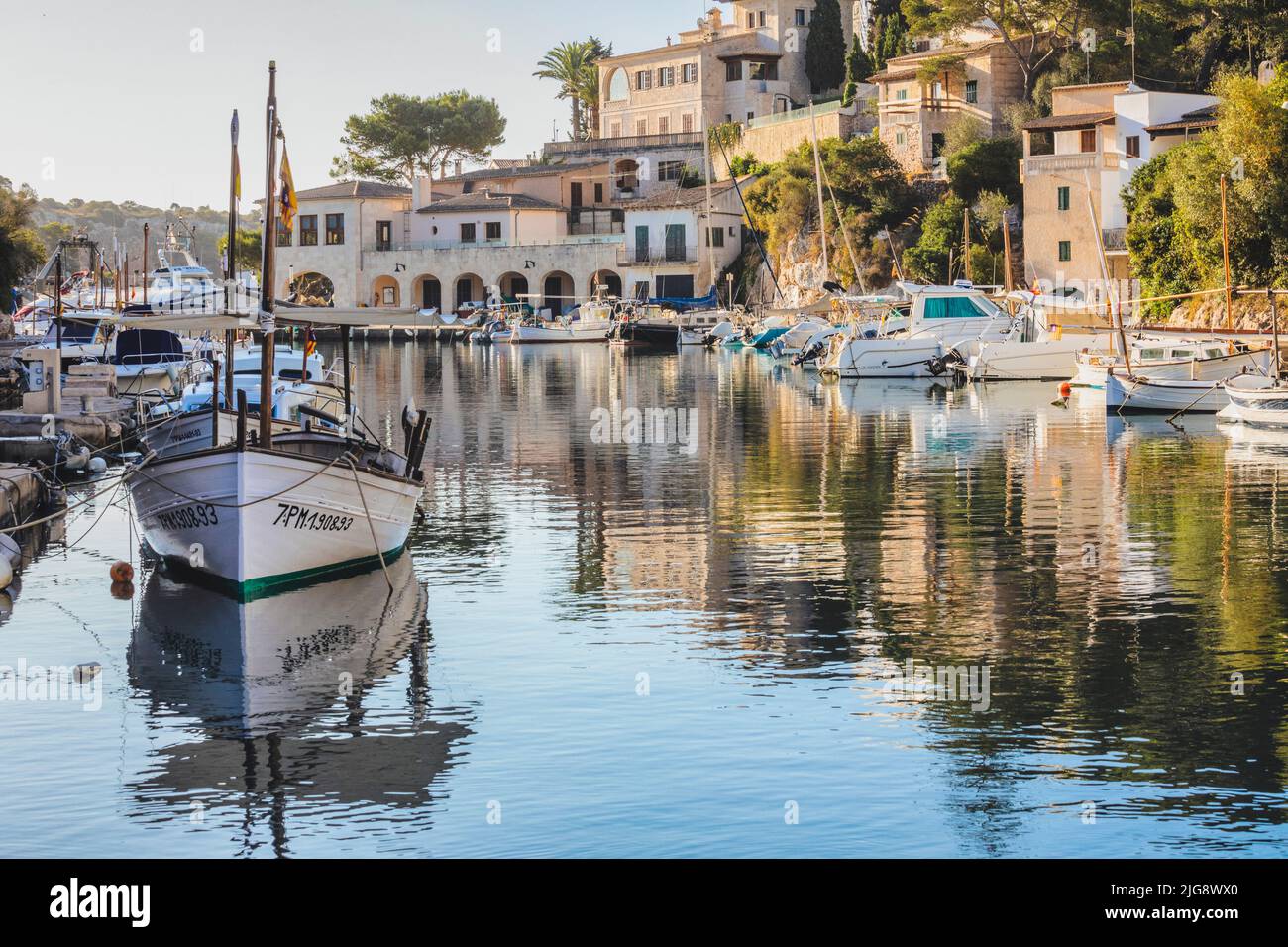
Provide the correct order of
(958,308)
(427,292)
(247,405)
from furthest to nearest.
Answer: (427,292)
(958,308)
(247,405)

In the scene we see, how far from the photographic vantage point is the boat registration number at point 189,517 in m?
20.4

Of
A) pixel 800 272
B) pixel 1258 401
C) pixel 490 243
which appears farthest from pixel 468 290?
pixel 1258 401

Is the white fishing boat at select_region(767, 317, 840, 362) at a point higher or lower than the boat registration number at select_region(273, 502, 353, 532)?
higher

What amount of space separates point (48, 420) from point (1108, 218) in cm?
4890

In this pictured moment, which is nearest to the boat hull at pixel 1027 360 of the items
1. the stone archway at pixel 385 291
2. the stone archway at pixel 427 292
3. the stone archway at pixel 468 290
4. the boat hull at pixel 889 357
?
the boat hull at pixel 889 357

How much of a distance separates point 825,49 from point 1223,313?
53.6 metres

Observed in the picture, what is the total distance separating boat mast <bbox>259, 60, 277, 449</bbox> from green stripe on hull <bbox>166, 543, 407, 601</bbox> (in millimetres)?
1637

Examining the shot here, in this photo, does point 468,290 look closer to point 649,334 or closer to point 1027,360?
point 649,334

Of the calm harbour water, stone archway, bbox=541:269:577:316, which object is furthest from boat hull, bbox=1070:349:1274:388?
stone archway, bbox=541:269:577:316

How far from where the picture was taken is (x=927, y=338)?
62312mm

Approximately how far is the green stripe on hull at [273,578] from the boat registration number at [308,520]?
0.56 m

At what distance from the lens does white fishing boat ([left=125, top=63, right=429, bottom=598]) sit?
20078 mm

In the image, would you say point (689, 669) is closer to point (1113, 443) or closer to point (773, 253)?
point (1113, 443)

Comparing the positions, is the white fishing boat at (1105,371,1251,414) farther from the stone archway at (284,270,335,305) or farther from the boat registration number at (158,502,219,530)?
the stone archway at (284,270,335,305)
